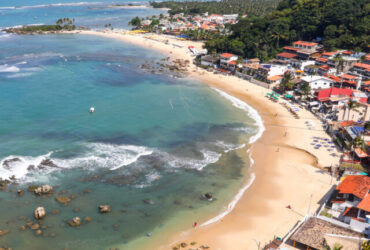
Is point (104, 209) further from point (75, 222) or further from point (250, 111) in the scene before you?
point (250, 111)

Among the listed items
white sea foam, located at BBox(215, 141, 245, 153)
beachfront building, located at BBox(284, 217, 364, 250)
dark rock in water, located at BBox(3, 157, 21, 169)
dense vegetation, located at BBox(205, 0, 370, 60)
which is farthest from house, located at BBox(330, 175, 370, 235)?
dense vegetation, located at BBox(205, 0, 370, 60)

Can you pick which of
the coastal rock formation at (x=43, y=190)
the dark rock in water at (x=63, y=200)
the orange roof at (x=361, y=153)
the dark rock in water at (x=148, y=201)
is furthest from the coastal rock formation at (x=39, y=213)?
the orange roof at (x=361, y=153)

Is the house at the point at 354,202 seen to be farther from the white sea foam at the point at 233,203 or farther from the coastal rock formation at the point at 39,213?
the coastal rock formation at the point at 39,213

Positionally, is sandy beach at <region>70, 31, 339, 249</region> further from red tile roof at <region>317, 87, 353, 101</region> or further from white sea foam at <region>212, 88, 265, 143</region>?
red tile roof at <region>317, 87, 353, 101</region>

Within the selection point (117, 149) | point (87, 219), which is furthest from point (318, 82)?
point (87, 219)

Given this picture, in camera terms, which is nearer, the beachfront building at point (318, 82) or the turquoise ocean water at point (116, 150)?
the turquoise ocean water at point (116, 150)

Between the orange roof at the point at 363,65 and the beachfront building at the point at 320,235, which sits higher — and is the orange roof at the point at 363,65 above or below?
above
